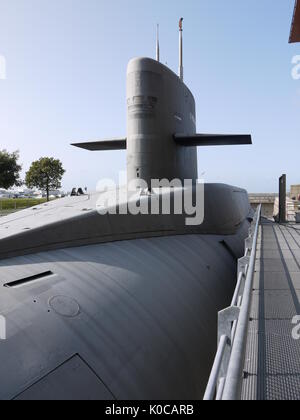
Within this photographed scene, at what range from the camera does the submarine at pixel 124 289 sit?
2.97 m

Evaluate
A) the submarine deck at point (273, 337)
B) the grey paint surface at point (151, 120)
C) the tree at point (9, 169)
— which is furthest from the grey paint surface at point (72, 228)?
the tree at point (9, 169)

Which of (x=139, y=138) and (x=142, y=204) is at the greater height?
(x=139, y=138)

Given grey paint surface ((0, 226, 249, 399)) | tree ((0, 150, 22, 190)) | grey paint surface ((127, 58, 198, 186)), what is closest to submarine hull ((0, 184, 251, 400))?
grey paint surface ((0, 226, 249, 399))

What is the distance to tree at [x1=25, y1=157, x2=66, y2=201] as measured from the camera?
115ft

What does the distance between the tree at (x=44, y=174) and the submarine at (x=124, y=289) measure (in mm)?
28315

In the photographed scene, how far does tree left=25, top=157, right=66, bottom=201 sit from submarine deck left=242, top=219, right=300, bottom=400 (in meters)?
31.4

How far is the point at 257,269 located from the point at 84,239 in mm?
3073

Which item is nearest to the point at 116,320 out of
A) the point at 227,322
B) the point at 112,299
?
the point at 112,299

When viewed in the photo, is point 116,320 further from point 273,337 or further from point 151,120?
point 151,120

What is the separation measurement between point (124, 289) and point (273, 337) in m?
1.77

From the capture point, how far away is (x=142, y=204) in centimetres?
630

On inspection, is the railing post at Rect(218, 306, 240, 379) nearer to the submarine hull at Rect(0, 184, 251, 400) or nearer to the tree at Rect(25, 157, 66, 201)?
the submarine hull at Rect(0, 184, 251, 400)
